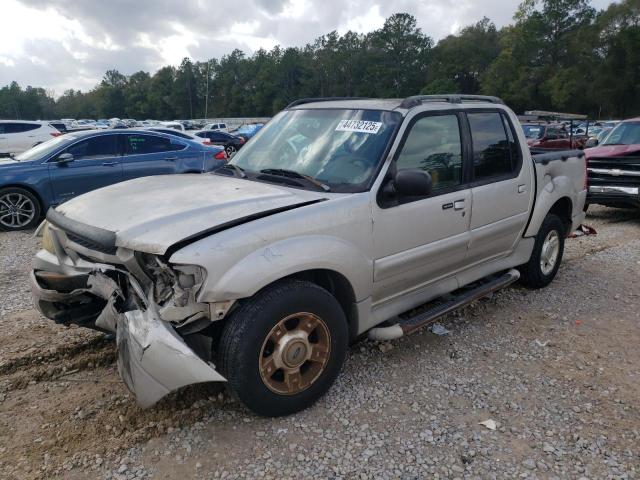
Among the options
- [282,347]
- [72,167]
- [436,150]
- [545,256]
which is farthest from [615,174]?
[72,167]

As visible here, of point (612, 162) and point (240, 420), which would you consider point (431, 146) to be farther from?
point (612, 162)

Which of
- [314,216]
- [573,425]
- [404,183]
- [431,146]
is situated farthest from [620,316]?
[314,216]

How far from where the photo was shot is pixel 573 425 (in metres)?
2.97

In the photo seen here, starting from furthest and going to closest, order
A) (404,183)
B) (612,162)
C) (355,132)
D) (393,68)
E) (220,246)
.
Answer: (393,68) → (612,162) → (355,132) → (404,183) → (220,246)

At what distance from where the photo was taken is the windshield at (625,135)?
908 cm

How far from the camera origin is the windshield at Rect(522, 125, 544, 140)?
17859mm

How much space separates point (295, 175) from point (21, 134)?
49.0 feet

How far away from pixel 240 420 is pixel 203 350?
0.52 m

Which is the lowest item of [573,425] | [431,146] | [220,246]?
[573,425]

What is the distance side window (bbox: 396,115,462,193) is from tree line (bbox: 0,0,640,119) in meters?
68.1

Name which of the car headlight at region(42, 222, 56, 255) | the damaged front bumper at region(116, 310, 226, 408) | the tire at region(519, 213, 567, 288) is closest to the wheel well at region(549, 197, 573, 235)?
the tire at region(519, 213, 567, 288)

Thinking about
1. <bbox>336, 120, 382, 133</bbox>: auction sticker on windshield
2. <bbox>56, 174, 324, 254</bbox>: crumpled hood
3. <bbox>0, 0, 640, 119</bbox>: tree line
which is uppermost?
<bbox>0, 0, 640, 119</bbox>: tree line

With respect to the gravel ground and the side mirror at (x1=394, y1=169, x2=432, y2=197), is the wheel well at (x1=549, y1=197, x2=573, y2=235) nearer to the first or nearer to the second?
the gravel ground

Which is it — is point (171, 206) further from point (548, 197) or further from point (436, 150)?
point (548, 197)
